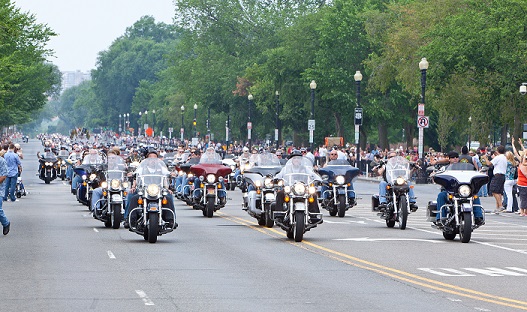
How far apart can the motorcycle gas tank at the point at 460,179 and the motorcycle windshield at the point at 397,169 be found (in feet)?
10.7

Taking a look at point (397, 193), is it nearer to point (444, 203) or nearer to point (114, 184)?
point (444, 203)

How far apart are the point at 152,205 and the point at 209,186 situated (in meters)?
9.69

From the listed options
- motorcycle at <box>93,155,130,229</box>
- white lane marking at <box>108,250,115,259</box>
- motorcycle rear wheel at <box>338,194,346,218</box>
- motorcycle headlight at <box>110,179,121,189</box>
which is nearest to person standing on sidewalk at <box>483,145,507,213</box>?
motorcycle rear wheel at <box>338,194,346,218</box>

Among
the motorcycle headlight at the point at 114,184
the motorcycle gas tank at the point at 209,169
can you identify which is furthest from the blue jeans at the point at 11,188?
the motorcycle headlight at the point at 114,184

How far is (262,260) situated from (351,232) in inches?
292

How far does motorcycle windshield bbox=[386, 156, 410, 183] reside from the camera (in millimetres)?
28234

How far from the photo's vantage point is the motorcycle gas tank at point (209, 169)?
32.9 metres

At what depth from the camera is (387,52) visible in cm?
8231

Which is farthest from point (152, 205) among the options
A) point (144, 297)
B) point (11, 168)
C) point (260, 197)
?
point (11, 168)

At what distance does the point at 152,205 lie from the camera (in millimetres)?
23297

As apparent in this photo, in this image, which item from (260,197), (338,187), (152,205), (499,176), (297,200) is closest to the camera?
(152,205)

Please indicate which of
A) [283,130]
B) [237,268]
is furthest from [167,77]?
[237,268]

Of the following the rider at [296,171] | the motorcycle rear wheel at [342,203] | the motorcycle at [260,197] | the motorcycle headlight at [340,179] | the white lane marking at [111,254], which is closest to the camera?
the white lane marking at [111,254]

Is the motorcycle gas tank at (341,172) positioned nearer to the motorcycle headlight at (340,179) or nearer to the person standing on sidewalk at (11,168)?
the motorcycle headlight at (340,179)
